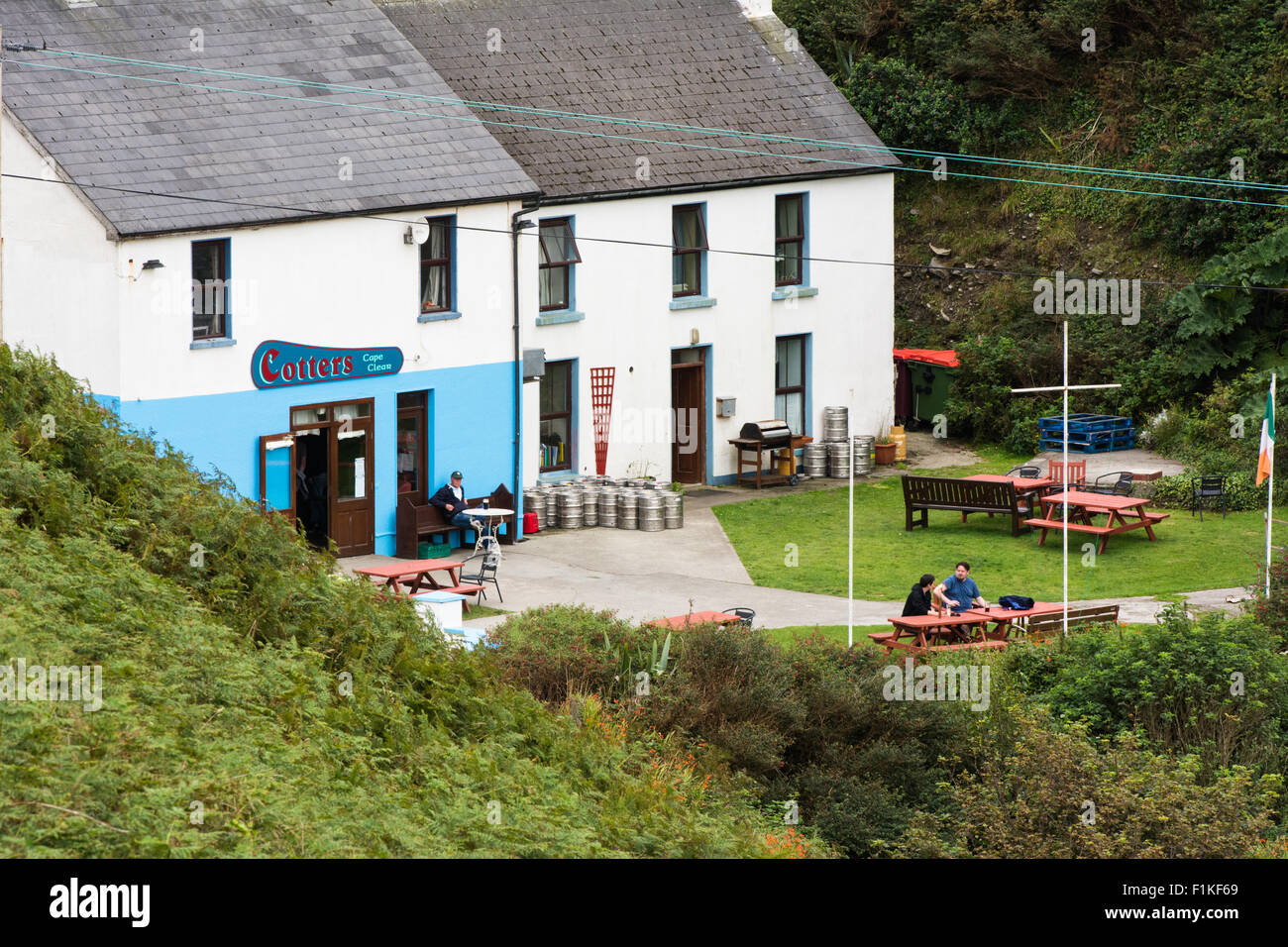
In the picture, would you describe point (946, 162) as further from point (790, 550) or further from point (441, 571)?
point (441, 571)

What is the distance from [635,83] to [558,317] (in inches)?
216

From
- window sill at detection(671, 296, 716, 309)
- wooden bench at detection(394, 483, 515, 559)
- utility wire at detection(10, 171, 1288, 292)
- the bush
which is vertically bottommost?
the bush

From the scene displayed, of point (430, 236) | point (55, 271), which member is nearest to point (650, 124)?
point (430, 236)

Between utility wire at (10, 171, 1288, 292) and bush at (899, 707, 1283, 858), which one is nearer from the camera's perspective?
bush at (899, 707, 1283, 858)

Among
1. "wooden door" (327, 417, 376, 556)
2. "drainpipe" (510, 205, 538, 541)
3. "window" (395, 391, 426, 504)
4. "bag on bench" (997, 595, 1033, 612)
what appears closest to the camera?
"bag on bench" (997, 595, 1033, 612)

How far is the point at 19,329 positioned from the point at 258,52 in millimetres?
6384

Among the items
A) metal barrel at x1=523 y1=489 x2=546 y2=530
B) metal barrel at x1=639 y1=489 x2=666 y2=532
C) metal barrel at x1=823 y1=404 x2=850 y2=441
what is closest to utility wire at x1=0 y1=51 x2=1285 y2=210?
metal barrel at x1=823 y1=404 x2=850 y2=441

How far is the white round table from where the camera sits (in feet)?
91.5

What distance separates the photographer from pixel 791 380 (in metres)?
35.3

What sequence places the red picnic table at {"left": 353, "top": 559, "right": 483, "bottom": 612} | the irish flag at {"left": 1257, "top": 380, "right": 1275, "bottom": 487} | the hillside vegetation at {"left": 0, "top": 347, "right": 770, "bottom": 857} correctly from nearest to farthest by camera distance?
the hillside vegetation at {"left": 0, "top": 347, "right": 770, "bottom": 857}, the irish flag at {"left": 1257, "top": 380, "right": 1275, "bottom": 487}, the red picnic table at {"left": 353, "top": 559, "right": 483, "bottom": 612}

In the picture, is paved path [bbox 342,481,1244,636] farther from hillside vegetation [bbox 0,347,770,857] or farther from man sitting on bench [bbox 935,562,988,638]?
hillside vegetation [bbox 0,347,770,857]

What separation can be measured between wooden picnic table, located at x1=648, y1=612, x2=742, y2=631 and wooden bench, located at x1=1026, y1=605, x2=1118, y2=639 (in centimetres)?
372

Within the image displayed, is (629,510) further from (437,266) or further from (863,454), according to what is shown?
(863,454)

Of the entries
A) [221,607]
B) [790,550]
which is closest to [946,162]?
[790,550]
